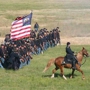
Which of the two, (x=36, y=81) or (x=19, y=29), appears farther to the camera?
(x=19, y=29)

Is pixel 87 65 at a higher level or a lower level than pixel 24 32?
lower

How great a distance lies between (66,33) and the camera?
171 feet

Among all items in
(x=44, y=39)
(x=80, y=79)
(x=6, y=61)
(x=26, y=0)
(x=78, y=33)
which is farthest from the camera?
(x=26, y=0)

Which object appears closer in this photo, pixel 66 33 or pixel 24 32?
pixel 24 32

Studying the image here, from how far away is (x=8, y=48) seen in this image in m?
27.3

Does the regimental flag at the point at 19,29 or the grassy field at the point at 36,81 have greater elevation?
the regimental flag at the point at 19,29

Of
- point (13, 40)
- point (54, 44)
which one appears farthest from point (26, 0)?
point (13, 40)

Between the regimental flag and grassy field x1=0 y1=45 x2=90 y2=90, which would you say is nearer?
grassy field x1=0 y1=45 x2=90 y2=90

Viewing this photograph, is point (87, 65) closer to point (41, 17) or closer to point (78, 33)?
point (78, 33)

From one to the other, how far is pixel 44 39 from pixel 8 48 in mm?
10278

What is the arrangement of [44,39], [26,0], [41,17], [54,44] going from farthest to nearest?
[26,0]
[41,17]
[54,44]
[44,39]

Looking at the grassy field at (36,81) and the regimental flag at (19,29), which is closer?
the grassy field at (36,81)

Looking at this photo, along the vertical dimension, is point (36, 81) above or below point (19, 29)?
below

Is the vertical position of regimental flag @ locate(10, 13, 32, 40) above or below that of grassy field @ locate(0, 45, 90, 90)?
above
